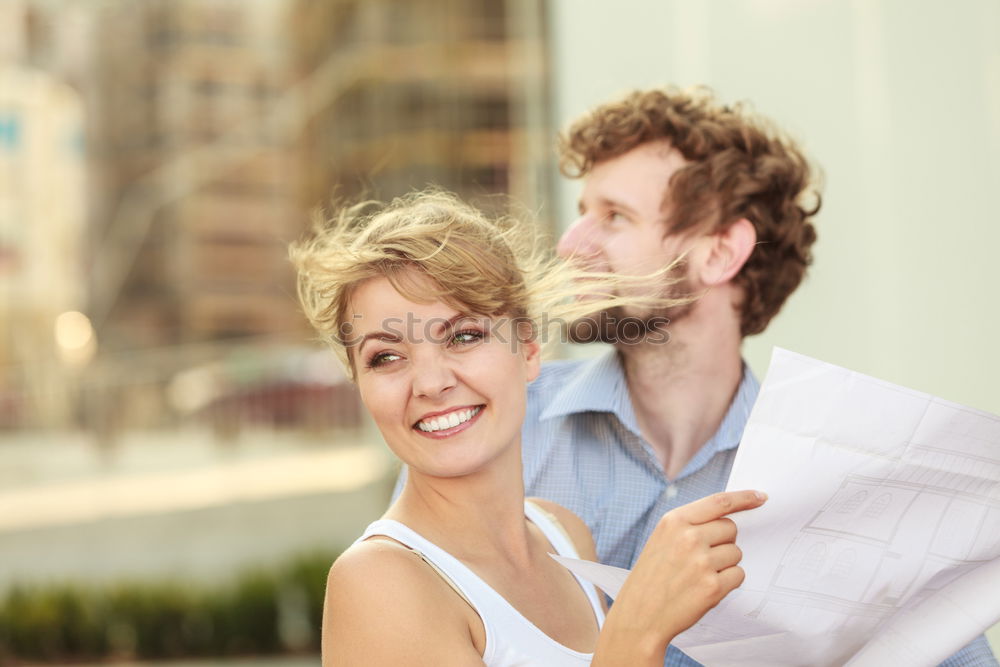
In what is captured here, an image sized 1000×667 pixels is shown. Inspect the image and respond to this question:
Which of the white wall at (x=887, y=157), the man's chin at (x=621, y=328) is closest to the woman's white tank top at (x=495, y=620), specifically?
the man's chin at (x=621, y=328)

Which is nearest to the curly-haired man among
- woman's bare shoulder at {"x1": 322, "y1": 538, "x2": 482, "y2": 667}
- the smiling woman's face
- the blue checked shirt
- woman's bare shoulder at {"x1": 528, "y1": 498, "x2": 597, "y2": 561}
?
the blue checked shirt

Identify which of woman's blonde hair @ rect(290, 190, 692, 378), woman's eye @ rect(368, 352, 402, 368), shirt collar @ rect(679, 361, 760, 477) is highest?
woman's blonde hair @ rect(290, 190, 692, 378)

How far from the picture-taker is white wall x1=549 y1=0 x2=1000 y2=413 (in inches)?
89.8

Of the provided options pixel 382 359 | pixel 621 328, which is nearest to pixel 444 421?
pixel 382 359

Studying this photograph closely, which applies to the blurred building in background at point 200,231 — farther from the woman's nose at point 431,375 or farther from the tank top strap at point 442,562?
the tank top strap at point 442,562

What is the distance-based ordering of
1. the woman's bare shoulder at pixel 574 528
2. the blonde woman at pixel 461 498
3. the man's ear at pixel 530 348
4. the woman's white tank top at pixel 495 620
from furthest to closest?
1. the woman's bare shoulder at pixel 574 528
2. the man's ear at pixel 530 348
3. the woman's white tank top at pixel 495 620
4. the blonde woman at pixel 461 498

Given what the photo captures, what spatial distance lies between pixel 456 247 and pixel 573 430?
2.27 ft

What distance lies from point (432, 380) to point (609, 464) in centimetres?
73

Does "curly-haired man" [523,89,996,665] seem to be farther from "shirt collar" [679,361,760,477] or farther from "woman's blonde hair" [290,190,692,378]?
"woman's blonde hair" [290,190,692,378]

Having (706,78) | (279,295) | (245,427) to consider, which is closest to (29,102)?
(279,295)

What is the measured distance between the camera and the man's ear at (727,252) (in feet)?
7.32

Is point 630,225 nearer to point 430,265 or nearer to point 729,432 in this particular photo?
point 729,432

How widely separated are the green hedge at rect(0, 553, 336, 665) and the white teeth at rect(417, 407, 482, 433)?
5429 mm

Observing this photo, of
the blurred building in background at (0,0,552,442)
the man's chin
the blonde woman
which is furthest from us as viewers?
the blurred building in background at (0,0,552,442)
